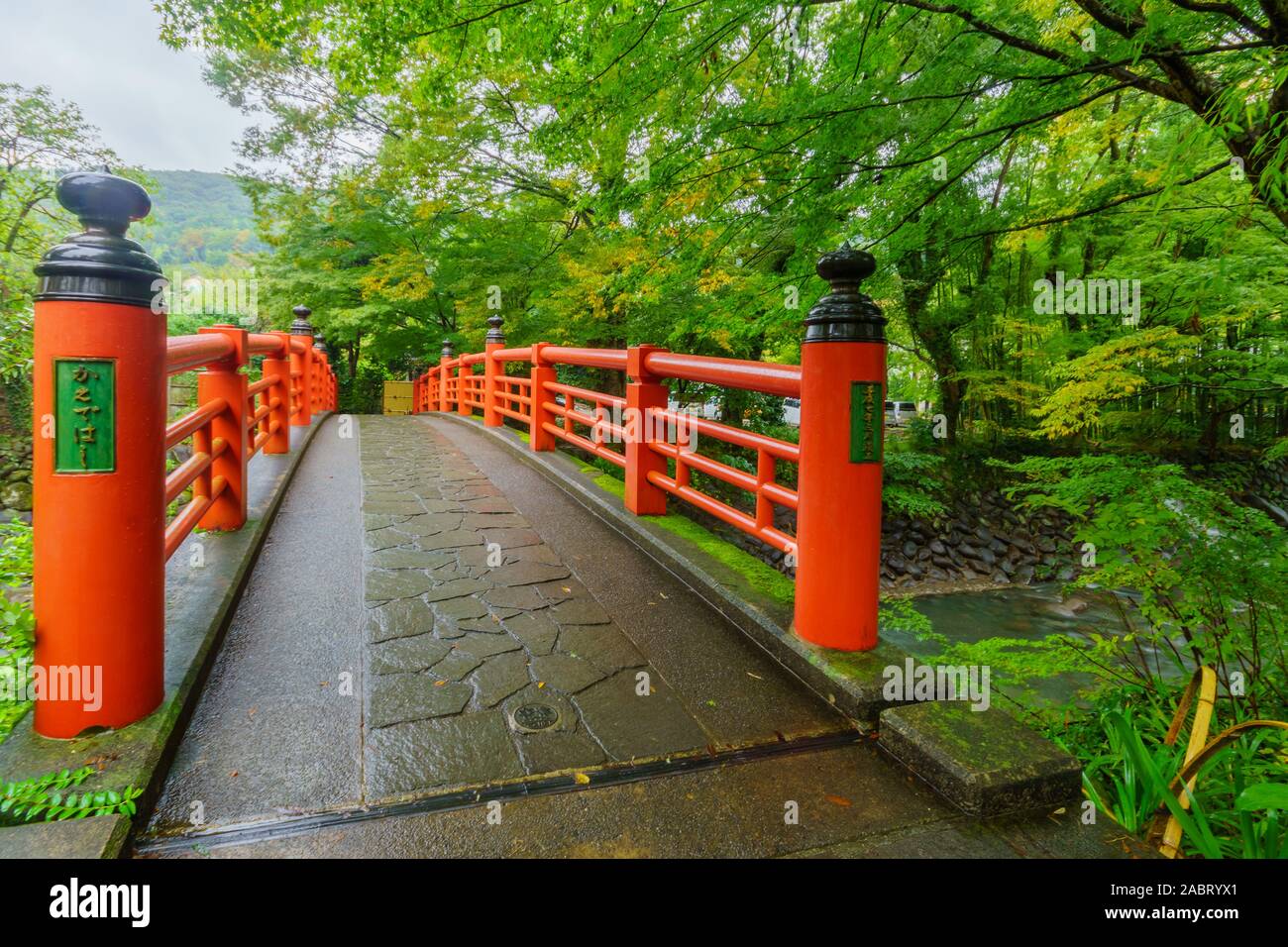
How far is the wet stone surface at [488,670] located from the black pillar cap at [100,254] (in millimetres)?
1460

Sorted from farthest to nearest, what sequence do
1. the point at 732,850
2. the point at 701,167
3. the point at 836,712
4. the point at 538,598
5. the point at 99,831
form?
the point at 701,167, the point at 538,598, the point at 836,712, the point at 732,850, the point at 99,831

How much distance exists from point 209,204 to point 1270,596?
375 ft

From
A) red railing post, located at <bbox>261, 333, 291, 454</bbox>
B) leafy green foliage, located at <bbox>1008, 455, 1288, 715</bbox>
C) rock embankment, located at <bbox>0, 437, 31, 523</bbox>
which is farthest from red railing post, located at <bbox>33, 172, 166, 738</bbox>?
rock embankment, located at <bbox>0, 437, 31, 523</bbox>

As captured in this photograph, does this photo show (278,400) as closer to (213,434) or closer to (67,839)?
(213,434)

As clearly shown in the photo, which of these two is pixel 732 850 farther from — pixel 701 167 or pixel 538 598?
pixel 701 167

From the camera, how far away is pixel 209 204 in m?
88.8

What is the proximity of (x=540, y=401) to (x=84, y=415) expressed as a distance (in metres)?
Answer: 4.87

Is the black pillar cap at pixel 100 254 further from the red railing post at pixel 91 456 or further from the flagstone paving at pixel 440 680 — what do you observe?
the flagstone paving at pixel 440 680

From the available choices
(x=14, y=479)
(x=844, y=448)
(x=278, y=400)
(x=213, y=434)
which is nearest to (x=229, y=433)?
(x=213, y=434)

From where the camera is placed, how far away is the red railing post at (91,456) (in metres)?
1.67

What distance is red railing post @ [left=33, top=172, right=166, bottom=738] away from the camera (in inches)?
65.7

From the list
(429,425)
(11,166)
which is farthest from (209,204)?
(429,425)

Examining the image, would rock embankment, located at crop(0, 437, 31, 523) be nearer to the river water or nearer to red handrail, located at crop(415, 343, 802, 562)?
red handrail, located at crop(415, 343, 802, 562)

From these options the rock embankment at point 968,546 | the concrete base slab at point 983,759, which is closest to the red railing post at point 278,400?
the concrete base slab at point 983,759
